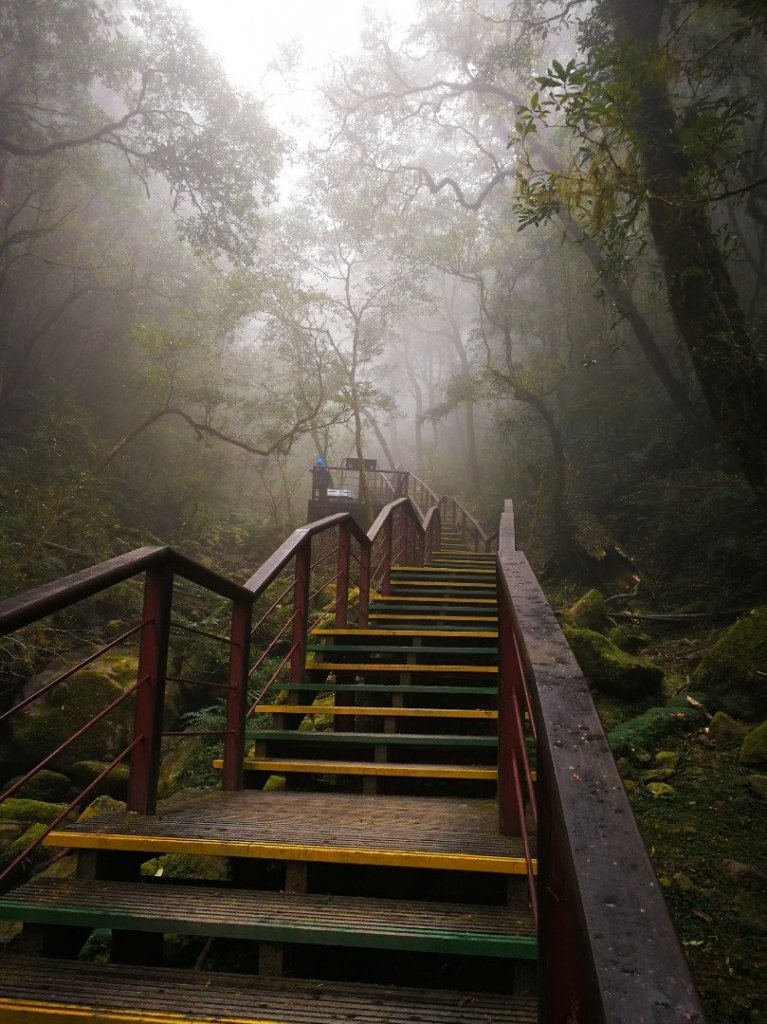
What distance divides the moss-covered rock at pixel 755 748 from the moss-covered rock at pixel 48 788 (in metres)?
5.12

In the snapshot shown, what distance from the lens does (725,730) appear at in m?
3.66

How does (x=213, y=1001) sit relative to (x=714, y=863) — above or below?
above

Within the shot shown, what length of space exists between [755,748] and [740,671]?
0.86 meters

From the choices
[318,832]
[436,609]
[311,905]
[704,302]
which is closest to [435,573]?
[436,609]

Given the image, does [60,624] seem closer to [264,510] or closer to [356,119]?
[264,510]

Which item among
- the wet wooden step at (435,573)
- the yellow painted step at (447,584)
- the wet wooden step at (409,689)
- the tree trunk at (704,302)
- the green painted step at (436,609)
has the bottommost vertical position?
the wet wooden step at (409,689)

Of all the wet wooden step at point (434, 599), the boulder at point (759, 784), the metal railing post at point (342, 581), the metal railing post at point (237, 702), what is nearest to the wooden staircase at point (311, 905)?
the metal railing post at point (237, 702)

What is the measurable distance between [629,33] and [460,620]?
6383 mm

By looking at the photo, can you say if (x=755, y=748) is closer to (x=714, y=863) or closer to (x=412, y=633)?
(x=714, y=863)

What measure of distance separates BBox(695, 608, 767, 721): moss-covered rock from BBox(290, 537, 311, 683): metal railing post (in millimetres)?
2943

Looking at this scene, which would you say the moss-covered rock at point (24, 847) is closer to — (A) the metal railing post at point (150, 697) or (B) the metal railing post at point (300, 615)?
(B) the metal railing post at point (300, 615)

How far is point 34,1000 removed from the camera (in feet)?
4.20

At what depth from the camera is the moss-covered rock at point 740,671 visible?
392cm

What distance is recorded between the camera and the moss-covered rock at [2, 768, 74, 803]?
4773 millimetres
